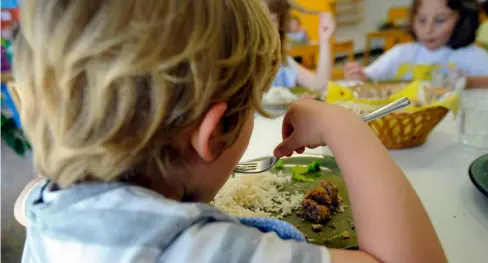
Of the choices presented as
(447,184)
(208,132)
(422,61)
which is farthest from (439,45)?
(208,132)

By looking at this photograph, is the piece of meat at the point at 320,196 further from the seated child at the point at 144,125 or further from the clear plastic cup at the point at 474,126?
the clear plastic cup at the point at 474,126

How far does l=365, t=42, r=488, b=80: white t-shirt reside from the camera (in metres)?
1.79

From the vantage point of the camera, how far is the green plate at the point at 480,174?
2.22 feet

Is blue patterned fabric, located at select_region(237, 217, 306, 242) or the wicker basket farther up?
blue patterned fabric, located at select_region(237, 217, 306, 242)

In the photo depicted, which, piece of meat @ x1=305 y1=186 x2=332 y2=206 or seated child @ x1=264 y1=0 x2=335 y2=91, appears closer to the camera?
piece of meat @ x1=305 y1=186 x2=332 y2=206

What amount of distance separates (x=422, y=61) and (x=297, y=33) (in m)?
1.70

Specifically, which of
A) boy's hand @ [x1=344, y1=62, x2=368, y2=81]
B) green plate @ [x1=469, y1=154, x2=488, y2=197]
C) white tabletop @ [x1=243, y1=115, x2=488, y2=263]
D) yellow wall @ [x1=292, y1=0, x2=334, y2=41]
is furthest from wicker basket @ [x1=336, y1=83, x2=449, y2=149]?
yellow wall @ [x1=292, y1=0, x2=334, y2=41]

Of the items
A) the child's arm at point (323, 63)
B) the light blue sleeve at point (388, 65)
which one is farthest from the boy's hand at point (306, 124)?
the light blue sleeve at point (388, 65)

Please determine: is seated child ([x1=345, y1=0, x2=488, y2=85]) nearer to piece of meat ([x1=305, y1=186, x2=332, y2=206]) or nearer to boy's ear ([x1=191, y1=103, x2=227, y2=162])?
piece of meat ([x1=305, y1=186, x2=332, y2=206])

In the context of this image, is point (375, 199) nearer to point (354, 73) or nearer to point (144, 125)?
point (144, 125)

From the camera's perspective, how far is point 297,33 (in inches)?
139

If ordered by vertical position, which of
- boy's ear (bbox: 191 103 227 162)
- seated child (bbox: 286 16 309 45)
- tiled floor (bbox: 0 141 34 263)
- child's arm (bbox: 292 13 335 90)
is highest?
boy's ear (bbox: 191 103 227 162)

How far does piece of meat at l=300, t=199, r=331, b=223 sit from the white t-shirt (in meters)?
1.24

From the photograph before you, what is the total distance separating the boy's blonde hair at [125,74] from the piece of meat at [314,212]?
255 millimetres
